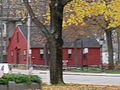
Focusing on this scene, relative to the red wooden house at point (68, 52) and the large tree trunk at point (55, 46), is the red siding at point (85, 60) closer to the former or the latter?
the red wooden house at point (68, 52)

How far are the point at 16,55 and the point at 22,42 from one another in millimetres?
3567

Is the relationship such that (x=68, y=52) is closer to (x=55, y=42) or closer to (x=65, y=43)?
(x=65, y=43)

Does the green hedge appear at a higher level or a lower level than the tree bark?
lower

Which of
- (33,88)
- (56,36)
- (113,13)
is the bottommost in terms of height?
(33,88)

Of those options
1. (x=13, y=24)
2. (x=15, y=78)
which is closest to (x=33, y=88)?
(x=15, y=78)

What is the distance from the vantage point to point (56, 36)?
15.3 meters

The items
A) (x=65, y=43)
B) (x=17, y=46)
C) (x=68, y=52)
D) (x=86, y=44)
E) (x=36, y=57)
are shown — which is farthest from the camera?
(x=17, y=46)

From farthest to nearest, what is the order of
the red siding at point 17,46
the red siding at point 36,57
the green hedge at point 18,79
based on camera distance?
the red siding at point 17,46 → the red siding at point 36,57 → the green hedge at point 18,79

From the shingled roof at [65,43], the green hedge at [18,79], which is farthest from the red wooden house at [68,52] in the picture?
the green hedge at [18,79]

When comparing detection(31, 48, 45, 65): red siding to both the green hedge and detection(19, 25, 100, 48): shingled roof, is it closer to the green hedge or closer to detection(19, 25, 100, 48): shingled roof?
detection(19, 25, 100, 48): shingled roof

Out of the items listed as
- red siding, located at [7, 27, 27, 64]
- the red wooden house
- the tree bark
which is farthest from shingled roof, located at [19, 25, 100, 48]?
the tree bark

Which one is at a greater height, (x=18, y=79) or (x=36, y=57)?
(x=18, y=79)

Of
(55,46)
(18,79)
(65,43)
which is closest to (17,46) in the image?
(65,43)

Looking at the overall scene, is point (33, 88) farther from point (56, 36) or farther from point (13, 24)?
point (13, 24)
